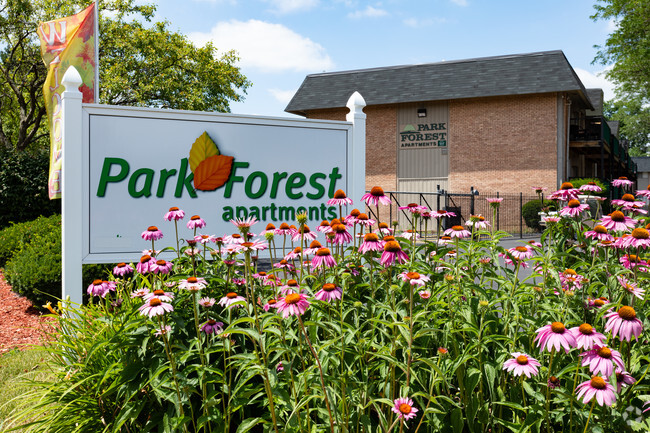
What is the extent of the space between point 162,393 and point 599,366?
6.16 feet

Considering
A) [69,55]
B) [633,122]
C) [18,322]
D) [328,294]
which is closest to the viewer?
[328,294]

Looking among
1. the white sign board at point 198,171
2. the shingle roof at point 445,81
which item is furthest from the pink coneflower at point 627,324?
the shingle roof at point 445,81

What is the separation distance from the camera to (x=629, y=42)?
23.4 metres

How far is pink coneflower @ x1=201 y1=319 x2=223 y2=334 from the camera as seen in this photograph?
2.67m

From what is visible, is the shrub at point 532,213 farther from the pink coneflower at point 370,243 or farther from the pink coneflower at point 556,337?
the pink coneflower at point 556,337

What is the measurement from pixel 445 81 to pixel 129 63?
14.6 meters

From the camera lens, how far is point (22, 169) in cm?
1515

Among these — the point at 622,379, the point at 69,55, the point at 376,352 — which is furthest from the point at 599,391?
the point at 69,55

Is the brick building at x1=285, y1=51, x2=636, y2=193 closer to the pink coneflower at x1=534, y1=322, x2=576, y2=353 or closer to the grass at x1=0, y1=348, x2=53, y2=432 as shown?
the grass at x1=0, y1=348, x2=53, y2=432

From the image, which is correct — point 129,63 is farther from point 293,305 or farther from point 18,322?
point 293,305

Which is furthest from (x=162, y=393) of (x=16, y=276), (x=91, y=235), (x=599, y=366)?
(x=16, y=276)

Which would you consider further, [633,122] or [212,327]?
[633,122]

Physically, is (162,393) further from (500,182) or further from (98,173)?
(500,182)

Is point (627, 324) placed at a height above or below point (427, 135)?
below
